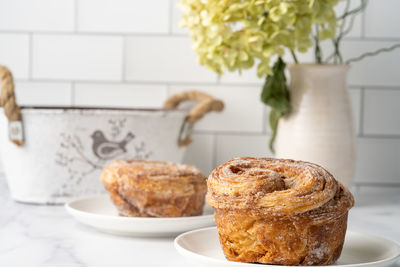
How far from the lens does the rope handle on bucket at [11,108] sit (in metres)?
1.04

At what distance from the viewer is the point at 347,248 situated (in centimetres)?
72

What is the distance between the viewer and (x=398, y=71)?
1.33 meters

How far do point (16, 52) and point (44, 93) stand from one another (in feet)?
0.42

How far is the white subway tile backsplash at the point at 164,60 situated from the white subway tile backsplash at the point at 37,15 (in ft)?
0.57

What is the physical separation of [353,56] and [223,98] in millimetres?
343

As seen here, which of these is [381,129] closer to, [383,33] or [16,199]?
[383,33]

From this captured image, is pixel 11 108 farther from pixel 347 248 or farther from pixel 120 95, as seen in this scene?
pixel 347 248

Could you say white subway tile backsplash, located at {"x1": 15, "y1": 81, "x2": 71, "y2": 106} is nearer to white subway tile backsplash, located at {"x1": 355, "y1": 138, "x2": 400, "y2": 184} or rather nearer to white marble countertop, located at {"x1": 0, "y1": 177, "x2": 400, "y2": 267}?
white marble countertop, located at {"x1": 0, "y1": 177, "x2": 400, "y2": 267}

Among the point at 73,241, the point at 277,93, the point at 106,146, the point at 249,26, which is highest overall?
the point at 249,26

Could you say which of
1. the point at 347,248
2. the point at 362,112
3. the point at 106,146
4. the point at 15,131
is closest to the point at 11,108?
the point at 15,131

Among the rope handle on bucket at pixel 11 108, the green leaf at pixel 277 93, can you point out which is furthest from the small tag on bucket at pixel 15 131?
the green leaf at pixel 277 93

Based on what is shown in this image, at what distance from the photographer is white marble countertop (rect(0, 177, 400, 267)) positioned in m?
0.69

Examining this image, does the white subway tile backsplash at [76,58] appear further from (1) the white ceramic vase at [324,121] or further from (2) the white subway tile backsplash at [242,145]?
(1) the white ceramic vase at [324,121]

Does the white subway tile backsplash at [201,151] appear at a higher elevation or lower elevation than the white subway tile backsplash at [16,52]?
lower
